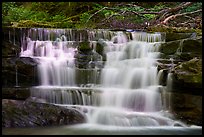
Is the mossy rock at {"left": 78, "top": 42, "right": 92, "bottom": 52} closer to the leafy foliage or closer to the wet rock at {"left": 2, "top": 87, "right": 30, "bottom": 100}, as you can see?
the wet rock at {"left": 2, "top": 87, "right": 30, "bottom": 100}

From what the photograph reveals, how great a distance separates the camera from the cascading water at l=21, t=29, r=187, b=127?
23.7 ft

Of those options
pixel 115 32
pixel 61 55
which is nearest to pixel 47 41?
pixel 61 55

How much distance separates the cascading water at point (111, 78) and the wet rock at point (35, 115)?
0.42 metres

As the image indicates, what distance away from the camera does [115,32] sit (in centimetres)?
989

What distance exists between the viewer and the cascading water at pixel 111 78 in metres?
7.23

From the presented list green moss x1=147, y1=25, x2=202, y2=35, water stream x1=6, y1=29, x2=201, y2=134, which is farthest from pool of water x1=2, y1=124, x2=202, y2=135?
green moss x1=147, y1=25, x2=202, y2=35

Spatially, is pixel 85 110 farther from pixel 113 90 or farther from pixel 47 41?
pixel 47 41

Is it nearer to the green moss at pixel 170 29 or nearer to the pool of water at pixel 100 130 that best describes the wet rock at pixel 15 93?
the pool of water at pixel 100 130

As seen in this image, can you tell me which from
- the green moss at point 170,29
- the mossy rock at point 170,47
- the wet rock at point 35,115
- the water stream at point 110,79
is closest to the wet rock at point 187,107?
the water stream at point 110,79

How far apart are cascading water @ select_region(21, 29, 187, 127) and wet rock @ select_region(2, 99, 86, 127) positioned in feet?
1.37

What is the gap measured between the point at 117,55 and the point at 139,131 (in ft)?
10.2

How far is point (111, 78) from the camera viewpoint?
837cm

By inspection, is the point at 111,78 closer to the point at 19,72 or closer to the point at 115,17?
the point at 19,72

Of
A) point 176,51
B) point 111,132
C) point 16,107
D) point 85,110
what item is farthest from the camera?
point 176,51
